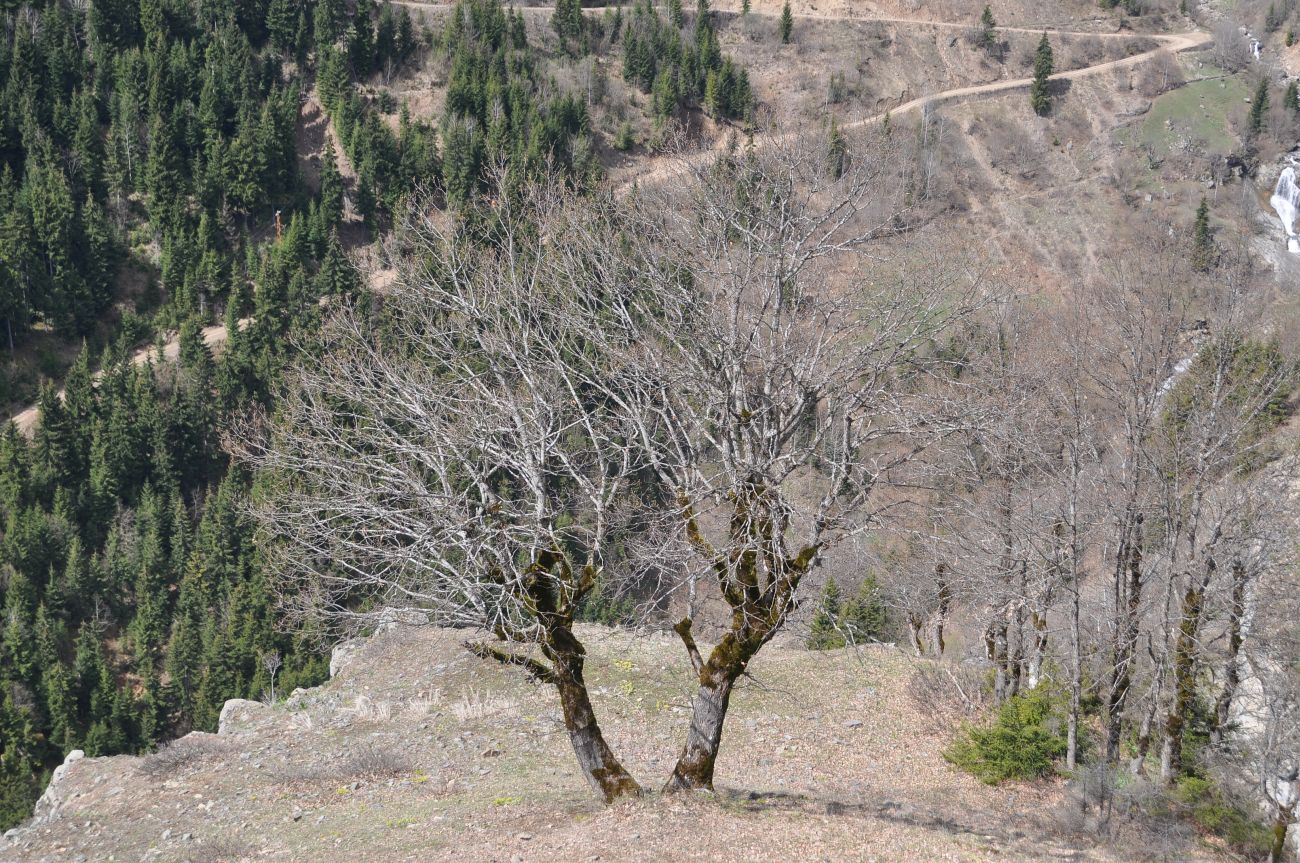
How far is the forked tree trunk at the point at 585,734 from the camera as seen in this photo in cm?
1298

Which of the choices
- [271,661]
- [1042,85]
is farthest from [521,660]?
[1042,85]

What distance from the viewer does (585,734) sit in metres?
13.2

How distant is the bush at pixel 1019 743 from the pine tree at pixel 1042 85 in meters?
79.6

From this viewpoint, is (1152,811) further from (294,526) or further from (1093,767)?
(294,526)

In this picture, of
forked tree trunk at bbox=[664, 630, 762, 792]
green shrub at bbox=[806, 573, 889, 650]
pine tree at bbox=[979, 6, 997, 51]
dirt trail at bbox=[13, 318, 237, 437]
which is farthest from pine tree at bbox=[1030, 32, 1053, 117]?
forked tree trunk at bbox=[664, 630, 762, 792]

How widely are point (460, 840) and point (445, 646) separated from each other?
35.3ft

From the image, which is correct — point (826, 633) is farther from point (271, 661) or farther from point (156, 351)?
point (156, 351)

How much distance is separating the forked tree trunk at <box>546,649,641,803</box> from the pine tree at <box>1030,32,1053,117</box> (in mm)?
85260

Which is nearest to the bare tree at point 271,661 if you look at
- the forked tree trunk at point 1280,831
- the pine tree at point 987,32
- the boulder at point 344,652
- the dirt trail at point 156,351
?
the boulder at point 344,652

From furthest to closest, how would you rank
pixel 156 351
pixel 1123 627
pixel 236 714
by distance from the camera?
pixel 156 351 → pixel 236 714 → pixel 1123 627

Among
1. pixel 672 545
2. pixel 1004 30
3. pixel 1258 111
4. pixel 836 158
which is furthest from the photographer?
pixel 1004 30

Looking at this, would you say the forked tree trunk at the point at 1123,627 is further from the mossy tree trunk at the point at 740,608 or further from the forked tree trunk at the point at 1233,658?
the mossy tree trunk at the point at 740,608

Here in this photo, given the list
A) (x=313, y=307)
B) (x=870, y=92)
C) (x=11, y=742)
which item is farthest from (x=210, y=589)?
(x=870, y=92)

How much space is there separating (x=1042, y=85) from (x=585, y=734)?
86.0m
